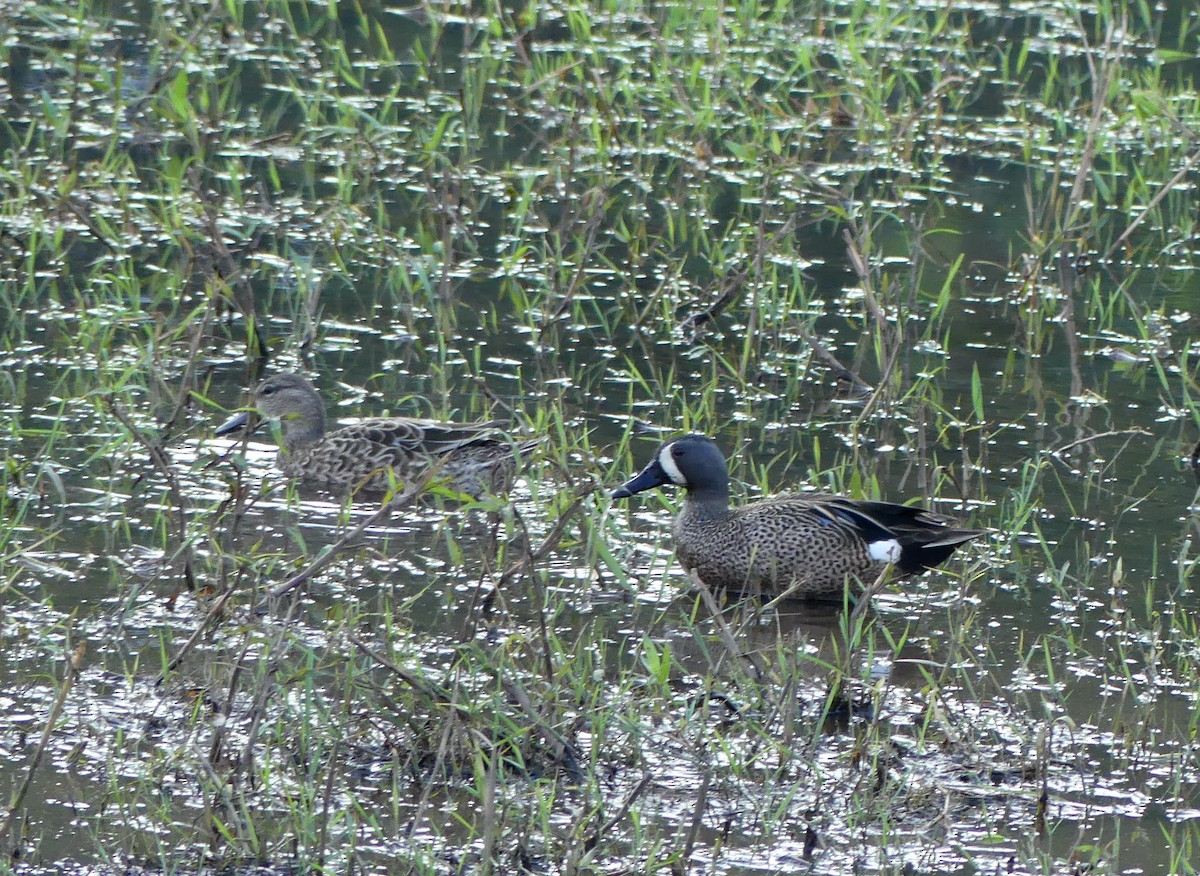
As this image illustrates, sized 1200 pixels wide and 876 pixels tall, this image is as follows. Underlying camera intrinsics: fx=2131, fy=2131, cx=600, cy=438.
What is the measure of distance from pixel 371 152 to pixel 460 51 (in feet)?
7.56

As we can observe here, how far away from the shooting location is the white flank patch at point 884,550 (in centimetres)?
673

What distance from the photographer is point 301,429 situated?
766cm

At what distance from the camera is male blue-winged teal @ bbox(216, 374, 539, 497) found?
741 cm

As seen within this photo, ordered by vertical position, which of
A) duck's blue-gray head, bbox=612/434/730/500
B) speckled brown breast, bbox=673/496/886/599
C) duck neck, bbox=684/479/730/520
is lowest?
speckled brown breast, bbox=673/496/886/599

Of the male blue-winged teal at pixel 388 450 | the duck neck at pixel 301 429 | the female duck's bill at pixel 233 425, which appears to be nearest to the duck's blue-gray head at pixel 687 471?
the male blue-winged teal at pixel 388 450

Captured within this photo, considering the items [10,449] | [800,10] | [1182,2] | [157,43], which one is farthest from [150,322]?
[1182,2]

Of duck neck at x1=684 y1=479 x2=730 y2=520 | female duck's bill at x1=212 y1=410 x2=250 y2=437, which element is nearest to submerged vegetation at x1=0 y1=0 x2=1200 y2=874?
female duck's bill at x1=212 y1=410 x2=250 y2=437

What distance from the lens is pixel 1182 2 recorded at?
45.6 feet

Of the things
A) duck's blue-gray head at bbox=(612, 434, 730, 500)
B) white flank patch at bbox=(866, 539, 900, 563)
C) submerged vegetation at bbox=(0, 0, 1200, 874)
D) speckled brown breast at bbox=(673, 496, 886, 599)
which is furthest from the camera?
duck's blue-gray head at bbox=(612, 434, 730, 500)

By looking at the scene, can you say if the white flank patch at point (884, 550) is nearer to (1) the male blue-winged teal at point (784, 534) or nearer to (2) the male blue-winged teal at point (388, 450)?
(1) the male blue-winged teal at point (784, 534)

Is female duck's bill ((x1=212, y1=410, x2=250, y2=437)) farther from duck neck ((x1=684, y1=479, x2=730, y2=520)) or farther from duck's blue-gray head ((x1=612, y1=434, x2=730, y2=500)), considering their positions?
duck neck ((x1=684, y1=479, x2=730, y2=520))

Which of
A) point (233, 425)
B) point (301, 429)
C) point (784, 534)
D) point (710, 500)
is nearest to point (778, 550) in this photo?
point (784, 534)

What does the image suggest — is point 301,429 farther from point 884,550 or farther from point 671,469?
point 884,550

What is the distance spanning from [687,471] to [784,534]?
394 mm
